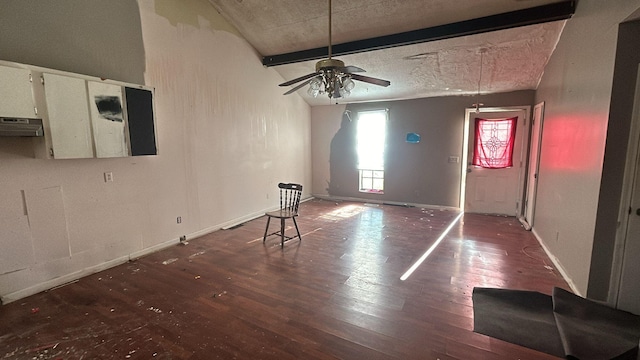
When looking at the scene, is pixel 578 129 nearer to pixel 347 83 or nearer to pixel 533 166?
pixel 533 166

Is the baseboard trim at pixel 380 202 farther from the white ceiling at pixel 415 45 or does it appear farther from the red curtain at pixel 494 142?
the white ceiling at pixel 415 45

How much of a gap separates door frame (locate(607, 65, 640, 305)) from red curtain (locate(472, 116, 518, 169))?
10.5 feet

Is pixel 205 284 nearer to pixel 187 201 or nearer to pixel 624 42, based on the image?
pixel 187 201

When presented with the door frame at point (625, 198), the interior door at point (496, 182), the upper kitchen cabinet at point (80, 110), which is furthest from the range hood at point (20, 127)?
the interior door at point (496, 182)

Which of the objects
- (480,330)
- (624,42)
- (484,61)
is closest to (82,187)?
(480,330)

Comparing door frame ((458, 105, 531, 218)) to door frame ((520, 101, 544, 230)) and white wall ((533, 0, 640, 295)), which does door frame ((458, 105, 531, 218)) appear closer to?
door frame ((520, 101, 544, 230))

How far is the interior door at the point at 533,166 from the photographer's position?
4250mm

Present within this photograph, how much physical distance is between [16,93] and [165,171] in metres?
1.59

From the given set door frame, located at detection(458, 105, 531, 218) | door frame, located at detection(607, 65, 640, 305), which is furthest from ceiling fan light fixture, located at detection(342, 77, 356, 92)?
door frame, located at detection(458, 105, 531, 218)

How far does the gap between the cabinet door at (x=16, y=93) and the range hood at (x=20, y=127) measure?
0.04 m

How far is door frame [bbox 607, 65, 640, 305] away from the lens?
2082 mm

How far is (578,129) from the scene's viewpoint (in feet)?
8.91

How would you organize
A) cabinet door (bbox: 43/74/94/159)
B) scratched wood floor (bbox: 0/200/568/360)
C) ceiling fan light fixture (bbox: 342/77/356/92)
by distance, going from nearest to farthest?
1. scratched wood floor (bbox: 0/200/568/360)
2. cabinet door (bbox: 43/74/94/159)
3. ceiling fan light fixture (bbox: 342/77/356/92)

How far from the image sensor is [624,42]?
2.08 meters
